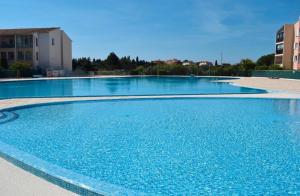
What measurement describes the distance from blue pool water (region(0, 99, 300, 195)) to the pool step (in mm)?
197

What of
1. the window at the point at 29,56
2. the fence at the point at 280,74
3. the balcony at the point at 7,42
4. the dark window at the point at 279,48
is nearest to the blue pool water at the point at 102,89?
the fence at the point at 280,74

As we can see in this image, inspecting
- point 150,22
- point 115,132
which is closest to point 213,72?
point 150,22

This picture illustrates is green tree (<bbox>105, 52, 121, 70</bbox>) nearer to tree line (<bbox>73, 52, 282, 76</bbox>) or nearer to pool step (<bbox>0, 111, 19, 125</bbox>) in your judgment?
tree line (<bbox>73, 52, 282, 76</bbox>)

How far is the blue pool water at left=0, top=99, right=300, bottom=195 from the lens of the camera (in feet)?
16.8

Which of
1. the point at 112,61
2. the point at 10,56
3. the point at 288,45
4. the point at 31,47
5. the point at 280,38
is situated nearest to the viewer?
the point at 31,47

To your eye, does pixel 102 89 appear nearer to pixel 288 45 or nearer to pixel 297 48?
pixel 297 48

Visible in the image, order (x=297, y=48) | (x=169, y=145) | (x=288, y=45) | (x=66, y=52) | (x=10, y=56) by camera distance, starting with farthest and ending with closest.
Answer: (x=66, y=52)
(x=288, y=45)
(x=10, y=56)
(x=297, y=48)
(x=169, y=145)

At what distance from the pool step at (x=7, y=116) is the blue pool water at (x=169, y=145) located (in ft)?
0.65

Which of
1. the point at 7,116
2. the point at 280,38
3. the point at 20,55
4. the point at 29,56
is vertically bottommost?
the point at 7,116

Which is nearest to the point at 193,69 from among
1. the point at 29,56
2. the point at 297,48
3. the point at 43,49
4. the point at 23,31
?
the point at 297,48

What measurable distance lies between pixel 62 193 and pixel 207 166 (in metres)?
2.81

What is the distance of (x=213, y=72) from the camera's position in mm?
47594

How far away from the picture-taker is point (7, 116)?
10641 mm

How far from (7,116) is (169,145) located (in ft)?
20.6
